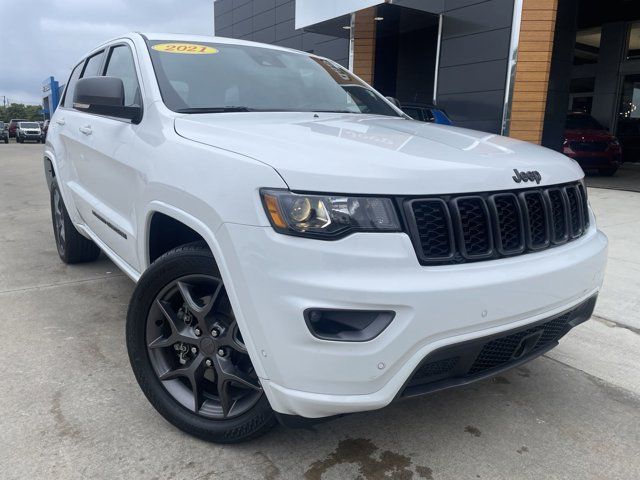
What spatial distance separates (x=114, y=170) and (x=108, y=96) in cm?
42

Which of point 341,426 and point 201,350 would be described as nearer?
point 201,350

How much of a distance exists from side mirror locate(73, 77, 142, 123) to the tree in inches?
3622

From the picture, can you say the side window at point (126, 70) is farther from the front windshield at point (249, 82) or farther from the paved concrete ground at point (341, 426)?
the paved concrete ground at point (341, 426)

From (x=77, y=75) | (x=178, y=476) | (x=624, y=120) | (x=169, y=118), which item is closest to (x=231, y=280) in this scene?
(x=178, y=476)

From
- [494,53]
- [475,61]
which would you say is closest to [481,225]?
[494,53]

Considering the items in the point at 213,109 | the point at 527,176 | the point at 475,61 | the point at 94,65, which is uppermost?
the point at 475,61

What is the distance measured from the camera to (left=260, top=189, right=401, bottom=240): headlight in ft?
5.59

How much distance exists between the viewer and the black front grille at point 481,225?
A: 5.86ft

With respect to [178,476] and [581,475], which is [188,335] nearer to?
[178,476]

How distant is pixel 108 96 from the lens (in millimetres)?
2645

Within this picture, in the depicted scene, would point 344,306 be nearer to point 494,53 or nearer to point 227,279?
point 227,279

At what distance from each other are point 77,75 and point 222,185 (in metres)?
3.47

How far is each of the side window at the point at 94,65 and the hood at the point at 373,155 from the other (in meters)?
1.85

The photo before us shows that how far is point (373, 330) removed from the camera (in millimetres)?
1682
